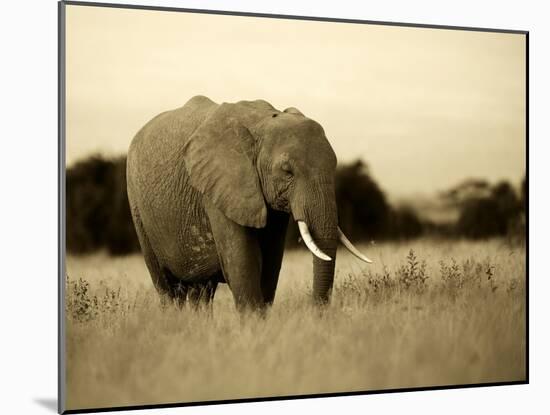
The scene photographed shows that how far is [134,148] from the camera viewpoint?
7.46 metres

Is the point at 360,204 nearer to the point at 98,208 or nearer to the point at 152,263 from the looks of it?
the point at 152,263

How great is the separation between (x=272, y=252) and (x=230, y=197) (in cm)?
50

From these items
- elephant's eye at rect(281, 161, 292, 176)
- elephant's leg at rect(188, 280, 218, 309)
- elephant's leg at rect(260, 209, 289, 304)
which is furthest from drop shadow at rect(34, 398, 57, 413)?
elephant's eye at rect(281, 161, 292, 176)

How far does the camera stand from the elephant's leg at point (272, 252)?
24.5 feet

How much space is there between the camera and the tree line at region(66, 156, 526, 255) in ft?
22.9

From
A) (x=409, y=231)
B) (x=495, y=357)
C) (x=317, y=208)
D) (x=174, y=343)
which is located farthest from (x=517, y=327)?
(x=174, y=343)

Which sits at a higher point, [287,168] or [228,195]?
[287,168]

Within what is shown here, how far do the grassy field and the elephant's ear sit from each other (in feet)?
1.81

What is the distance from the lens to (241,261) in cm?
723

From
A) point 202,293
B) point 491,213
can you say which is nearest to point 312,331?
point 202,293

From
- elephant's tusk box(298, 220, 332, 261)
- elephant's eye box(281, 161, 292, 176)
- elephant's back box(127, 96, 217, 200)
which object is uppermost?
elephant's back box(127, 96, 217, 200)

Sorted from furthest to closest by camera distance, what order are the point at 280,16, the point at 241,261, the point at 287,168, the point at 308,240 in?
the point at 280,16 → the point at 241,261 → the point at 287,168 → the point at 308,240

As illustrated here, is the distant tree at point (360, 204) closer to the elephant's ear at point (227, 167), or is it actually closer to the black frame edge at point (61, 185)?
the elephant's ear at point (227, 167)

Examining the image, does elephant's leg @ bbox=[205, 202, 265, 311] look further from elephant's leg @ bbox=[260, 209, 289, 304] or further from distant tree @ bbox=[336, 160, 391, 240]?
distant tree @ bbox=[336, 160, 391, 240]
